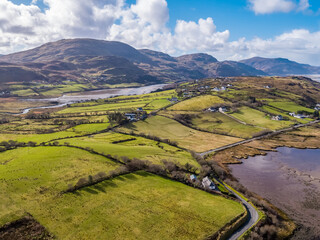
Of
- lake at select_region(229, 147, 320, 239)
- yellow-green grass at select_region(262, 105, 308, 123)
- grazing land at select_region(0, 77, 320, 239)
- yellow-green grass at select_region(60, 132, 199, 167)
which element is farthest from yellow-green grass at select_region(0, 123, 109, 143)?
yellow-green grass at select_region(262, 105, 308, 123)

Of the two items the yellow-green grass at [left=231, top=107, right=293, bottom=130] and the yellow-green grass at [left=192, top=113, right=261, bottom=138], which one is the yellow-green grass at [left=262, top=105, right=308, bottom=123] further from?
the yellow-green grass at [left=192, top=113, right=261, bottom=138]

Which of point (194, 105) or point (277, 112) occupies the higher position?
point (194, 105)

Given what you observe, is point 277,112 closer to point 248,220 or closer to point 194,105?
point 194,105

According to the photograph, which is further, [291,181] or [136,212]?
[291,181]

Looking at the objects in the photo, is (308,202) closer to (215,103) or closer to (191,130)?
(191,130)

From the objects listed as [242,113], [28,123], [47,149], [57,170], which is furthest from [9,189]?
[242,113]

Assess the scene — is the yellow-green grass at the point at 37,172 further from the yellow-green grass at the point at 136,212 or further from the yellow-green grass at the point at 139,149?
the yellow-green grass at the point at 139,149

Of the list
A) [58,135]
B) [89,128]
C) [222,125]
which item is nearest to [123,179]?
[58,135]
